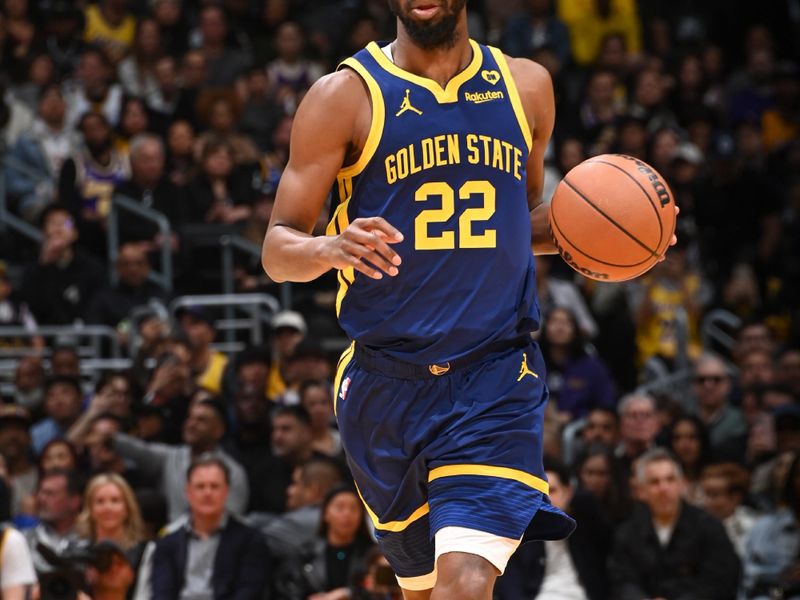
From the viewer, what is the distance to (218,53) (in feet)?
50.5

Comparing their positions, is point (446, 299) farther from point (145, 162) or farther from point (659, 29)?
point (659, 29)

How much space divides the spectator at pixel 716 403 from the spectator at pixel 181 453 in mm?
3760

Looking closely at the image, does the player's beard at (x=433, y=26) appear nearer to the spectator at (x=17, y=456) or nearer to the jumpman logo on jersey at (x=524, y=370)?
the jumpman logo on jersey at (x=524, y=370)

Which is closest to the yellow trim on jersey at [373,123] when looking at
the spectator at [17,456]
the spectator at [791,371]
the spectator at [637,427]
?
the spectator at [17,456]

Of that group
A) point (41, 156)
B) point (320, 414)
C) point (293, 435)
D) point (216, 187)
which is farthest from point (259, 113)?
point (293, 435)

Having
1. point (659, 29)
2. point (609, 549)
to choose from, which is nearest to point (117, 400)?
point (609, 549)

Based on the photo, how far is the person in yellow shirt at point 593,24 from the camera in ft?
55.3

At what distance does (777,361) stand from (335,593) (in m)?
5.68

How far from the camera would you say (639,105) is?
1600cm

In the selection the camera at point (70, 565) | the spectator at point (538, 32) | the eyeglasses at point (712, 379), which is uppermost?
the spectator at point (538, 32)

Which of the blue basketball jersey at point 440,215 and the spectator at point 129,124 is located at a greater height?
the spectator at point 129,124

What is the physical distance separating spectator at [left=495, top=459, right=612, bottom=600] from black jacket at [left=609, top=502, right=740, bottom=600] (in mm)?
166

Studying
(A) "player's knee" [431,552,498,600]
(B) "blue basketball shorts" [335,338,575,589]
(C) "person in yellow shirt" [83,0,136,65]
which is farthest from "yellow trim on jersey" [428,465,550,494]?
(C) "person in yellow shirt" [83,0,136,65]

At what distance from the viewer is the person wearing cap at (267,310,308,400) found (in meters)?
11.3
